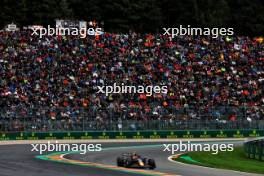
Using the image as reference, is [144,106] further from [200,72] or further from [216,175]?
[216,175]

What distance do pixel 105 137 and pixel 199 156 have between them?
14904 millimetres

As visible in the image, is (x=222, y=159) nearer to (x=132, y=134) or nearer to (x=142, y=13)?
(x=132, y=134)

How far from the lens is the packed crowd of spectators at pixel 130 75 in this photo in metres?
44.0

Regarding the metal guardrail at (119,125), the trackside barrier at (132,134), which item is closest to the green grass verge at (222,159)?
the metal guardrail at (119,125)

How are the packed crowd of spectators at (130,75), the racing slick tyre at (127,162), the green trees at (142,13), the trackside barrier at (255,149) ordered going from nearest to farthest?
the racing slick tyre at (127,162), the trackside barrier at (255,149), the packed crowd of spectators at (130,75), the green trees at (142,13)

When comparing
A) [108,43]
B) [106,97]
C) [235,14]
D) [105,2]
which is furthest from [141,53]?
[235,14]

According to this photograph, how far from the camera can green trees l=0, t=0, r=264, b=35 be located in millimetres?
67562

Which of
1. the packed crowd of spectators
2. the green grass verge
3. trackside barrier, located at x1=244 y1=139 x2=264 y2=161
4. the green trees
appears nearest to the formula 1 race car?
the green grass verge

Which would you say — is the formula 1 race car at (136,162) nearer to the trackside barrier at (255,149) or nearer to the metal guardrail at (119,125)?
the trackside barrier at (255,149)

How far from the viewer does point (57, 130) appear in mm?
42281

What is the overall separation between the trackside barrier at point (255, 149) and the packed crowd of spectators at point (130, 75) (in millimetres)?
14331

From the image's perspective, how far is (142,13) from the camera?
2788 inches

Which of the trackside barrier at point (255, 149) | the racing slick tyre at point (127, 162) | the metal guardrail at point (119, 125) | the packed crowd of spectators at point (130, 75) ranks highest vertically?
the packed crowd of spectators at point (130, 75)

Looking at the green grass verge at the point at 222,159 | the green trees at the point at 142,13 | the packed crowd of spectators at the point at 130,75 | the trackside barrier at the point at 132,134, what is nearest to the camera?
the green grass verge at the point at 222,159
